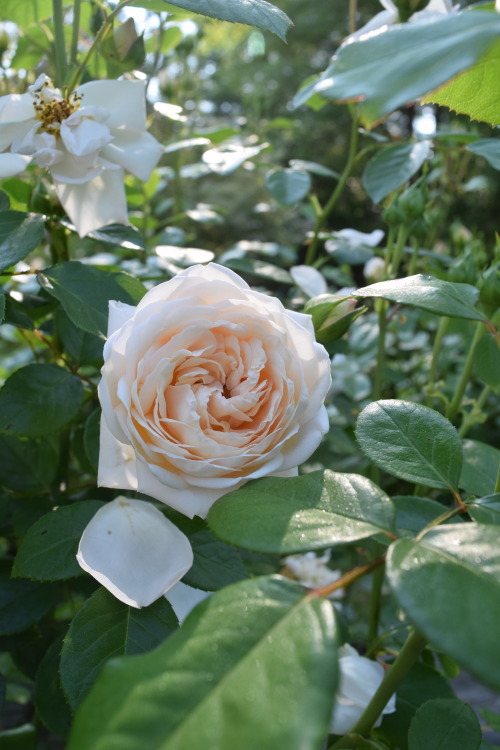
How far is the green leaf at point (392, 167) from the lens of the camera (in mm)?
669

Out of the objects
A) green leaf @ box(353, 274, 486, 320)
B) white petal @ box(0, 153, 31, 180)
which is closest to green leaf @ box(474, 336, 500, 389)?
green leaf @ box(353, 274, 486, 320)

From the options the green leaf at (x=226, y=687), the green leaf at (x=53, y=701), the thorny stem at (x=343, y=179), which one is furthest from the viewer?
the thorny stem at (x=343, y=179)

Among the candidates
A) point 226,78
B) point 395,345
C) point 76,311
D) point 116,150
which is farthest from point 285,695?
point 226,78

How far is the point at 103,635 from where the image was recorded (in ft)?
1.19

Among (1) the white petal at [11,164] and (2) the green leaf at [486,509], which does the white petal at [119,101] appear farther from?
(2) the green leaf at [486,509]

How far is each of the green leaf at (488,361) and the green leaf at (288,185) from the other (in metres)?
0.35

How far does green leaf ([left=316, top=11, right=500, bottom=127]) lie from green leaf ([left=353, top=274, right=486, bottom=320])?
14cm

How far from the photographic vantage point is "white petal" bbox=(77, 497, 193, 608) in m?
0.35

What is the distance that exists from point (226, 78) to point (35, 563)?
27.7ft

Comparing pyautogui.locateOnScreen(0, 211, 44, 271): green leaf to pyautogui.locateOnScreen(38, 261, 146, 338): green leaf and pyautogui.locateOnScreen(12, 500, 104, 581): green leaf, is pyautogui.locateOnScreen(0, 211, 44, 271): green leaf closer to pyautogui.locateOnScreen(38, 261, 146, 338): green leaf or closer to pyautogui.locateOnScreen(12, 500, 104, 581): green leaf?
pyautogui.locateOnScreen(38, 261, 146, 338): green leaf

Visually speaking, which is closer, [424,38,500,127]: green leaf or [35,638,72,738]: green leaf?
[424,38,500,127]: green leaf

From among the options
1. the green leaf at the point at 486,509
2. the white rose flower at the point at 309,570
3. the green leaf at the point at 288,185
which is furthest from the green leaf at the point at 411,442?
the white rose flower at the point at 309,570

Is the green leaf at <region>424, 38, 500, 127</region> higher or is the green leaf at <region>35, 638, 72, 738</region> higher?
the green leaf at <region>424, 38, 500, 127</region>

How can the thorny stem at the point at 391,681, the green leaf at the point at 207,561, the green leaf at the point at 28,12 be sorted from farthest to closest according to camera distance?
the green leaf at the point at 28,12 → the green leaf at the point at 207,561 → the thorny stem at the point at 391,681
